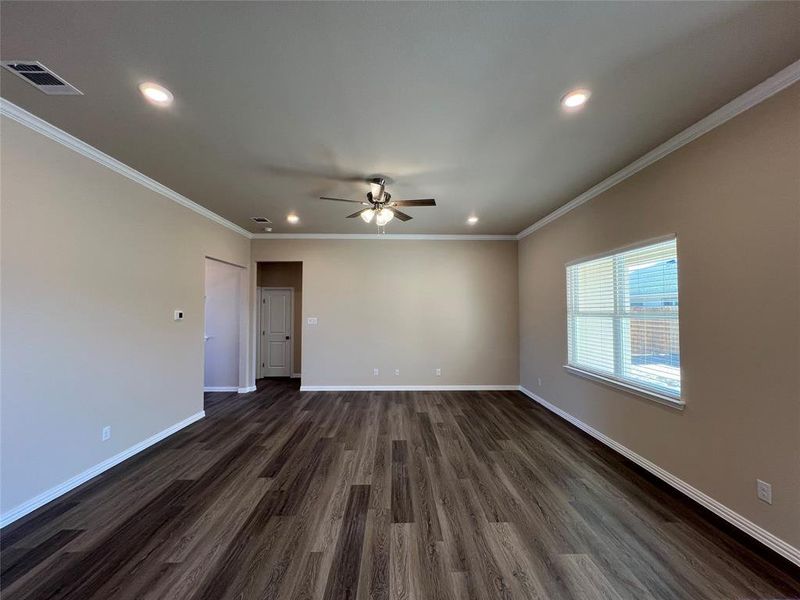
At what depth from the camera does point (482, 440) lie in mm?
3361

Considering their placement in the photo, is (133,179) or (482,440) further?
(482,440)

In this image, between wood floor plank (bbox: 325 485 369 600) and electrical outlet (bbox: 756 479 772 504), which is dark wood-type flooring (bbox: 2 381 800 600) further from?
electrical outlet (bbox: 756 479 772 504)

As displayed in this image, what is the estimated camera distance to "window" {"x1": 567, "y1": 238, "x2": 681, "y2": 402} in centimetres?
256

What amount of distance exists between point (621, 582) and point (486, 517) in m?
0.77

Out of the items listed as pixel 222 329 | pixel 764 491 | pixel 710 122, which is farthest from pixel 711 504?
pixel 222 329

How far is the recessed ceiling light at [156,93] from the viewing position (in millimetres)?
1823

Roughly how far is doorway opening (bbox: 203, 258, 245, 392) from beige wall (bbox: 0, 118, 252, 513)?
1871 millimetres

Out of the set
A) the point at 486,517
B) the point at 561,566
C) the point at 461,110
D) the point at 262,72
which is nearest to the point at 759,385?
the point at 561,566

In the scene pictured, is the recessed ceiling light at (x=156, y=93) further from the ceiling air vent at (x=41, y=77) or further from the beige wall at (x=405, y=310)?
the beige wall at (x=405, y=310)

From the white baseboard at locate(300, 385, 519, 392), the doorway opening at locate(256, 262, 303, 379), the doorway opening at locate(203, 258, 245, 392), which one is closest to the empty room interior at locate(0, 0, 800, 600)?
the white baseboard at locate(300, 385, 519, 392)

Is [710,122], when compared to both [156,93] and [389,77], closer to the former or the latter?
[389,77]

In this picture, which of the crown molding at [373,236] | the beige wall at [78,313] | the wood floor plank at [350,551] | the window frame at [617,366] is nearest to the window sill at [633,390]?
the window frame at [617,366]

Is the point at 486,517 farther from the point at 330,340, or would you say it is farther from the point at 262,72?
the point at 330,340

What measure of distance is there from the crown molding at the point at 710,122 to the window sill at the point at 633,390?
205 centimetres
